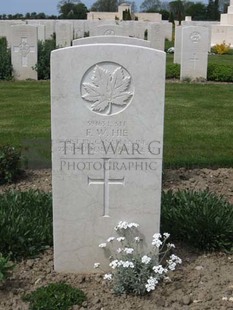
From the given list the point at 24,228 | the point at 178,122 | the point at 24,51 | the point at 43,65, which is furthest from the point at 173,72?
the point at 24,228

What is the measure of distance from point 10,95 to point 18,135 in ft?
14.2

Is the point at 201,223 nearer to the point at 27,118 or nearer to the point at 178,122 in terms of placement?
the point at 178,122

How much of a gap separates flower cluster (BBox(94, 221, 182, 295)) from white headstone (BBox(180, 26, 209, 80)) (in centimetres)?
1188

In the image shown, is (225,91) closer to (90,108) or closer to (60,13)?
(90,108)

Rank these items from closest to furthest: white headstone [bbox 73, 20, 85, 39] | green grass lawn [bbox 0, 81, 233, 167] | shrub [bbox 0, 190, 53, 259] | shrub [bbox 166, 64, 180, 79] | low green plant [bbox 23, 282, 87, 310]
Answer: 1. low green plant [bbox 23, 282, 87, 310]
2. shrub [bbox 0, 190, 53, 259]
3. green grass lawn [bbox 0, 81, 233, 167]
4. shrub [bbox 166, 64, 180, 79]
5. white headstone [bbox 73, 20, 85, 39]

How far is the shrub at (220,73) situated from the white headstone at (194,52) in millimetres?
308

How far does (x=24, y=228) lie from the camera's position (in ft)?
14.1

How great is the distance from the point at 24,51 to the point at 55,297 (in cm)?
1248

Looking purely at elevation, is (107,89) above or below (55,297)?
above

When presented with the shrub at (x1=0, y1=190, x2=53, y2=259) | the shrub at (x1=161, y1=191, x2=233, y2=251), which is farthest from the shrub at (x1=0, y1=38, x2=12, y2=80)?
the shrub at (x1=161, y1=191, x2=233, y2=251)

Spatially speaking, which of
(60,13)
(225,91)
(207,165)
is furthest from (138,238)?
(60,13)

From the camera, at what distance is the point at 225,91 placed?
13836 millimetres

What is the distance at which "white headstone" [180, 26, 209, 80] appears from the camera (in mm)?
15547

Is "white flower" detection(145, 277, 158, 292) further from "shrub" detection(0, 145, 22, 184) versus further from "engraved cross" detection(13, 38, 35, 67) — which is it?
"engraved cross" detection(13, 38, 35, 67)
